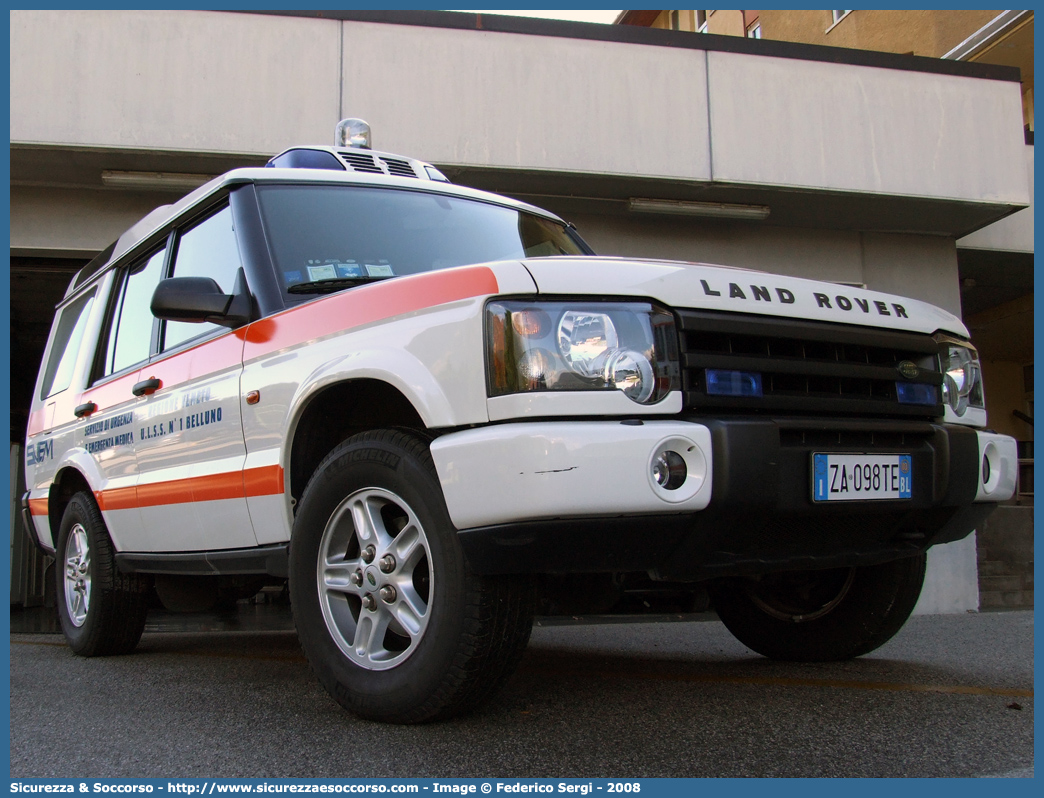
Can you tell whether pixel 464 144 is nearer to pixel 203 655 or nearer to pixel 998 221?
pixel 203 655

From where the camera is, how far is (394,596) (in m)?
2.54

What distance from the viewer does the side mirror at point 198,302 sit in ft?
10.0

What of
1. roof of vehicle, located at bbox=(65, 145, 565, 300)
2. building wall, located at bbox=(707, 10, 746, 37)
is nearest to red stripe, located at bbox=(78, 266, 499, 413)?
roof of vehicle, located at bbox=(65, 145, 565, 300)

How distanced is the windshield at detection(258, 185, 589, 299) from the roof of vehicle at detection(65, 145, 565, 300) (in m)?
0.05

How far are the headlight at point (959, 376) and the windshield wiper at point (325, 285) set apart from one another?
196 cm

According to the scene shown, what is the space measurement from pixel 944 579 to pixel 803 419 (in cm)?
671

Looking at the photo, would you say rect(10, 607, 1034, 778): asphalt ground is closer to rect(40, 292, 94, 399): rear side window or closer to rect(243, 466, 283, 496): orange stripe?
rect(243, 466, 283, 496): orange stripe

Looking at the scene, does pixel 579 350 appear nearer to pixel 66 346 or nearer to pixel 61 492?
pixel 61 492

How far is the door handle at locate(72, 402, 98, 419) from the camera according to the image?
14.6ft

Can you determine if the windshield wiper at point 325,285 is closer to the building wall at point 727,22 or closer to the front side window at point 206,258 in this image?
the front side window at point 206,258

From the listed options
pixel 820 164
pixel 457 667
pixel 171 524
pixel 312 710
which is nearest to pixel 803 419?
pixel 457 667

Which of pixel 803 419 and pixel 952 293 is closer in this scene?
pixel 803 419

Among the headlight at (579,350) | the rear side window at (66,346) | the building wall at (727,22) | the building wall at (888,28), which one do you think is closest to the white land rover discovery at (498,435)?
the headlight at (579,350)

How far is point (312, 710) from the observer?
9.57 ft
